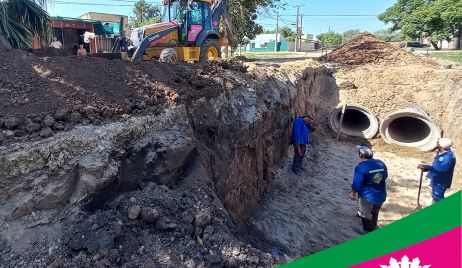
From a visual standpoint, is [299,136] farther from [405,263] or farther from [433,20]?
[433,20]

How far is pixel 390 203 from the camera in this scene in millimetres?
8023

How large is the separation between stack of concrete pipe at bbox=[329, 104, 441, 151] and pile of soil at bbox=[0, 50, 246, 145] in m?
7.60

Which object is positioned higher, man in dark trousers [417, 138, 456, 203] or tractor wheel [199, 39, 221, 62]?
tractor wheel [199, 39, 221, 62]

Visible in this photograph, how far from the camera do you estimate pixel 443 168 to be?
618 centimetres

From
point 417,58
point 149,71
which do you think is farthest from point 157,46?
point 417,58

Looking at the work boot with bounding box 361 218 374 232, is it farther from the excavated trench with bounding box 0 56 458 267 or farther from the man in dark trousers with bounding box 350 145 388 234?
the excavated trench with bounding box 0 56 458 267

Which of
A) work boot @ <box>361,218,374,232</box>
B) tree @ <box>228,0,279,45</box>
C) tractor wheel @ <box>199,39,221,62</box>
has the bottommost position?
work boot @ <box>361,218,374,232</box>

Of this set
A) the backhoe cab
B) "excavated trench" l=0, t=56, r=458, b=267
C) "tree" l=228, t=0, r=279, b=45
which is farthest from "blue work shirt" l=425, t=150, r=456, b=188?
"tree" l=228, t=0, r=279, b=45

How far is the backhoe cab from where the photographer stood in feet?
32.7

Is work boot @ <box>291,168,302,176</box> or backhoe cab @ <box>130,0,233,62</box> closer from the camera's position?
work boot @ <box>291,168,302,176</box>

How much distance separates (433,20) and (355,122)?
1707cm

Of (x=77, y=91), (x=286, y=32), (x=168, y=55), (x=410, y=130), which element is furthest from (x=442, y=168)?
Answer: (x=286, y=32)

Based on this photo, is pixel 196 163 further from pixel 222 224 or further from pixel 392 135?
pixel 392 135

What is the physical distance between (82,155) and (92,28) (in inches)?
718
